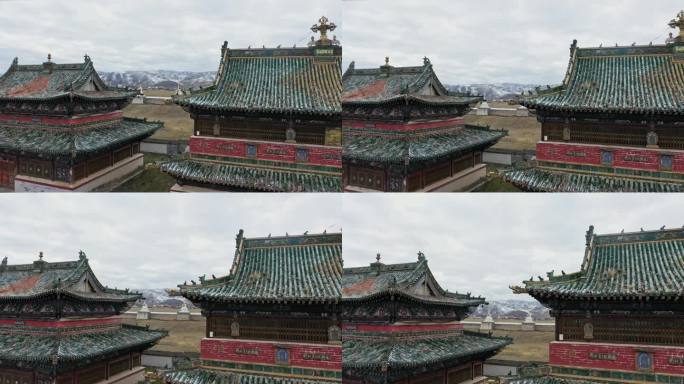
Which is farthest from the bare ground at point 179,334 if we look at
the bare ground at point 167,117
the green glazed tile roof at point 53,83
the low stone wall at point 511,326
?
the low stone wall at point 511,326

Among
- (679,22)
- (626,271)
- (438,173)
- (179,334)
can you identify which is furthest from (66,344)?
(679,22)

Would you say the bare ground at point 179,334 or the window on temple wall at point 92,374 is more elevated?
the bare ground at point 179,334

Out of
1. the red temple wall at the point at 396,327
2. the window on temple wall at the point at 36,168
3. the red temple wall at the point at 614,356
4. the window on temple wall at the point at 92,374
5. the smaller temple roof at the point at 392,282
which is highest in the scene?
the window on temple wall at the point at 36,168

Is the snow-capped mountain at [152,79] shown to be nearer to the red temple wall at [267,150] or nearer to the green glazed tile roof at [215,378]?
the red temple wall at [267,150]

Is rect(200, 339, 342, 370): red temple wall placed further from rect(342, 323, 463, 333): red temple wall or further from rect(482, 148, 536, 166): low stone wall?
rect(482, 148, 536, 166): low stone wall

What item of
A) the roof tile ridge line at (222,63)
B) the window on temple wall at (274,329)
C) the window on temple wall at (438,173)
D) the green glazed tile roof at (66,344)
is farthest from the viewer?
the green glazed tile roof at (66,344)

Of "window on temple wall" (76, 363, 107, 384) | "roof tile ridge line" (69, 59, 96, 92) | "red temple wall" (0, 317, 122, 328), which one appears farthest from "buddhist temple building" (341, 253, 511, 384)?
"red temple wall" (0, 317, 122, 328)

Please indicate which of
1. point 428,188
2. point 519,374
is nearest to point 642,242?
point 519,374
